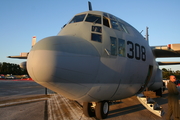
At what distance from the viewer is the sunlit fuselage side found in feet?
13.8

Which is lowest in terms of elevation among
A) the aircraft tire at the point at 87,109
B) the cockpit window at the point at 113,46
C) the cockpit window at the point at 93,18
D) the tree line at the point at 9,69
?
the tree line at the point at 9,69

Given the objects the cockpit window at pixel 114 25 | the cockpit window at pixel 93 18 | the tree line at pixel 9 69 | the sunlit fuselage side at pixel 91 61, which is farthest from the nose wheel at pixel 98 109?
the tree line at pixel 9 69

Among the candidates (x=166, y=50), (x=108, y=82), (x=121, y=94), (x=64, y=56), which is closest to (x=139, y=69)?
(x=121, y=94)

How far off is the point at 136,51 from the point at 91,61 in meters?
2.79

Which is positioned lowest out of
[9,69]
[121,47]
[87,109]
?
[9,69]

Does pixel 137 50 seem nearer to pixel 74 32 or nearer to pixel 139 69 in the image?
pixel 139 69

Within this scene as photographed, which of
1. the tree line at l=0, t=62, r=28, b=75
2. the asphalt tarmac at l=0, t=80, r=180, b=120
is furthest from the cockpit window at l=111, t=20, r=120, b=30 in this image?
the tree line at l=0, t=62, r=28, b=75

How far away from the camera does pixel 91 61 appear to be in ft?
15.8

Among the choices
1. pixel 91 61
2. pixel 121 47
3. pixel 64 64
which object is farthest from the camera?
pixel 121 47

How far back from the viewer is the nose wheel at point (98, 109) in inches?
245

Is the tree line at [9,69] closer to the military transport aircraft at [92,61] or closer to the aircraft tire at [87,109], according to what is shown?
the aircraft tire at [87,109]

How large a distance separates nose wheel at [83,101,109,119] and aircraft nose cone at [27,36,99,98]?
5.14 ft

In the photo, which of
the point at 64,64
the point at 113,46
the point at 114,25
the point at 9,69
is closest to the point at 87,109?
the point at 113,46

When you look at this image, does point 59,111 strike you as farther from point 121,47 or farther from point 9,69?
point 9,69
